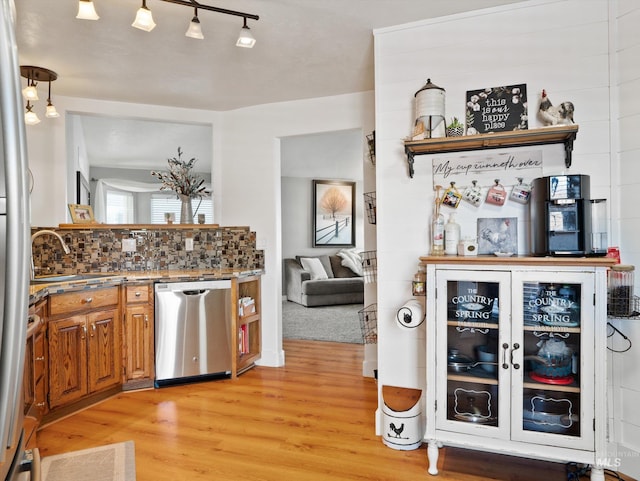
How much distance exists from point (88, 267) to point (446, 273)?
3.03m

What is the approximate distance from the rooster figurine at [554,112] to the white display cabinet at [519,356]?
2.40 feet

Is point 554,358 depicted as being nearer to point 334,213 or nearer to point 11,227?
point 11,227

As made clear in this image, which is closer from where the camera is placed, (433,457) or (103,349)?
(433,457)

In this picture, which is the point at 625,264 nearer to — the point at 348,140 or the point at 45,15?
the point at 45,15

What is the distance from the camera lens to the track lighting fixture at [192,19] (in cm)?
178

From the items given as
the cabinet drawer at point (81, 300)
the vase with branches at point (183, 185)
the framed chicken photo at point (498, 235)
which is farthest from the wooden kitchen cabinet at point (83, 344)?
the framed chicken photo at point (498, 235)

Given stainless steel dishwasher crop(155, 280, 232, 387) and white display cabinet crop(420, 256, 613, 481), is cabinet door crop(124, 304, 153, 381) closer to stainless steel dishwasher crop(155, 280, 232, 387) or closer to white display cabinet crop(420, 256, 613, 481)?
stainless steel dishwasher crop(155, 280, 232, 387)

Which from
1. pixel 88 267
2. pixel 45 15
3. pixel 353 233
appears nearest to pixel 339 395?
pixel 88 267

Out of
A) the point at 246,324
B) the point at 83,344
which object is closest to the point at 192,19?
the point at 83,344

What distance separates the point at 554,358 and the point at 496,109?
1.31 meters

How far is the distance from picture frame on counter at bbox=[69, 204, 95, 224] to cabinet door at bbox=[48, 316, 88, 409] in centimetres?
107

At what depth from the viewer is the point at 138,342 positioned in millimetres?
3164

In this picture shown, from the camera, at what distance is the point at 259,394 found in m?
3.10

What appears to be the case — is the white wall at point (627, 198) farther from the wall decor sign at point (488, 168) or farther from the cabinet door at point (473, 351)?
the cabinet door at point (473, 351)
